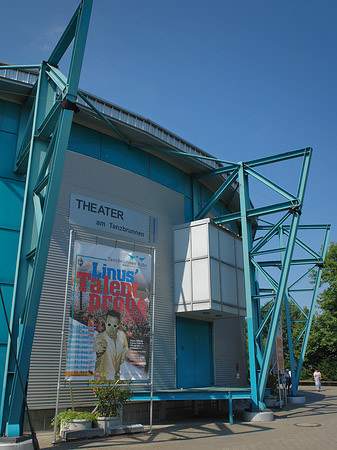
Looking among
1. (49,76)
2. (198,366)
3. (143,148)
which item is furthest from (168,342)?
(49,76)

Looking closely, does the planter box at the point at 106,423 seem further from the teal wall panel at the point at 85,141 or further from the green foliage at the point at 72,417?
the teal wall panel at the point at 85,141

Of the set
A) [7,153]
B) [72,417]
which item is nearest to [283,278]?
[72,417]

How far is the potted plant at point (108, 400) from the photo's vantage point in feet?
40.5

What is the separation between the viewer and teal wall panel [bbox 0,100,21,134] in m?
15.1

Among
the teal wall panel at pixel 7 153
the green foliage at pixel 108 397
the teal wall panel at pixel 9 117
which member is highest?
the teal wall panel at pixel 9 117

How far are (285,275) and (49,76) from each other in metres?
11.6

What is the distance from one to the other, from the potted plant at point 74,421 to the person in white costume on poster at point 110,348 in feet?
3.77

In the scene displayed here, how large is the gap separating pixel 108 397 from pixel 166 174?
11070 millimetres

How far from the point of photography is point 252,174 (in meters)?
18.6

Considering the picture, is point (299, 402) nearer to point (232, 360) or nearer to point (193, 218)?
point (232, 360)

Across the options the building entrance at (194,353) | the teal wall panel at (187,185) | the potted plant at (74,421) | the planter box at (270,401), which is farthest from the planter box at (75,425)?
the teal wall panel at (187,185)

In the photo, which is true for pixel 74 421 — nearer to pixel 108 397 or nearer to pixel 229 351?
pixel 108 397

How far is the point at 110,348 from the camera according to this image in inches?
499

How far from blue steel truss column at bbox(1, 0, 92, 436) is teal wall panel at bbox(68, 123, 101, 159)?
2996mm
